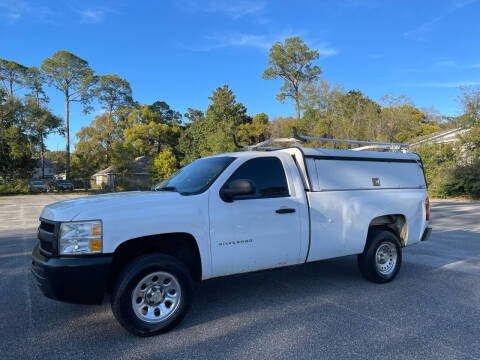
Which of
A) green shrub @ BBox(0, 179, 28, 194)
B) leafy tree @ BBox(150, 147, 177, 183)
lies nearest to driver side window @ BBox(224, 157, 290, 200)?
leafy tree @ BBox(150, 147, 177, 183)

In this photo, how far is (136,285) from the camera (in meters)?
3.52

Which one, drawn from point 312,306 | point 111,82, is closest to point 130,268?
point 312,306

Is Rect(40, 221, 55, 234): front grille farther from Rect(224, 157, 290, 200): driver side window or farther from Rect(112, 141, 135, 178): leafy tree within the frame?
Rect(112, 141, 135, 178): leafy tree

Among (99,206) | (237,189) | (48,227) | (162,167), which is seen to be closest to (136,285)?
(99,206)

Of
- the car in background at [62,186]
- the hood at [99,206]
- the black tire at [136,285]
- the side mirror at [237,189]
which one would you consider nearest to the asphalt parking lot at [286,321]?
the black tire at [136,285]

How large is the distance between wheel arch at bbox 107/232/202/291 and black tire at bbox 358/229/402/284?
2.64m

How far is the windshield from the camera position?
417cm

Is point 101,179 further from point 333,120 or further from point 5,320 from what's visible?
point 5,320

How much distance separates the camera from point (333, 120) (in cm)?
3969

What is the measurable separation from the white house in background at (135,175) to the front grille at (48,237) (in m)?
39.3

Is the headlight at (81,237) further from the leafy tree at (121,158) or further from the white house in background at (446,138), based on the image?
the leafy tree at (121,158)

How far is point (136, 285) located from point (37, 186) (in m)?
45.5

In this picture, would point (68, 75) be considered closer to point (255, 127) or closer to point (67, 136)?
point (67, 136)

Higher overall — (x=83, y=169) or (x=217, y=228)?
(x=83, y=169)
